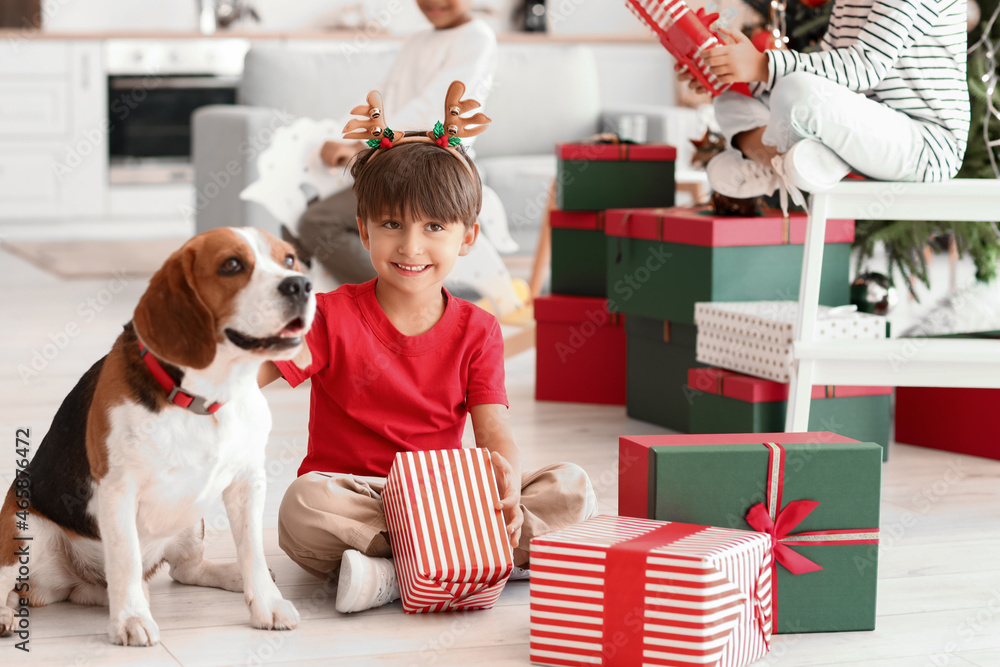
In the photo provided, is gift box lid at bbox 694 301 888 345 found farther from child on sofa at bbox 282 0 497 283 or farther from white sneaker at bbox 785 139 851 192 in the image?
child on sofa at bbox 282 0 497 283

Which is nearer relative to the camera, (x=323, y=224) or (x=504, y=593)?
(x=504, y=593)

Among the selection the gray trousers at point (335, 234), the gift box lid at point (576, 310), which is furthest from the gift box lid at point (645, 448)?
the gray trousers at point (335, 234)

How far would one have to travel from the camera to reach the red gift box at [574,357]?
9.10 ft

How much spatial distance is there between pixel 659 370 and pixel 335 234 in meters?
1.11

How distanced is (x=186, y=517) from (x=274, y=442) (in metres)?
1.02

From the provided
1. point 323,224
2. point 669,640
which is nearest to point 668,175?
point 323,224

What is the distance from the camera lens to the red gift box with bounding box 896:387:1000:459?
2289mm

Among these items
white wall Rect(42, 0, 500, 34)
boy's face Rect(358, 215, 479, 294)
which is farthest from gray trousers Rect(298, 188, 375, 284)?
white wall Rect(42, 0, 500, 34)

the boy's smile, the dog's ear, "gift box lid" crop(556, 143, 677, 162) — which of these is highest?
"gift box lid" crop(556, 143, 677, 162)

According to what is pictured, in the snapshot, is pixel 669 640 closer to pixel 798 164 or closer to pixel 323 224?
pixel 798 164

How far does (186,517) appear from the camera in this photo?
1.32 meters

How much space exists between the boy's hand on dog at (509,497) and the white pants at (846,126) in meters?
0.80

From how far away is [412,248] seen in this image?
4.85 feet

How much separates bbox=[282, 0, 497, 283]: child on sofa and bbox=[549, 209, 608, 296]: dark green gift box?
50cm
